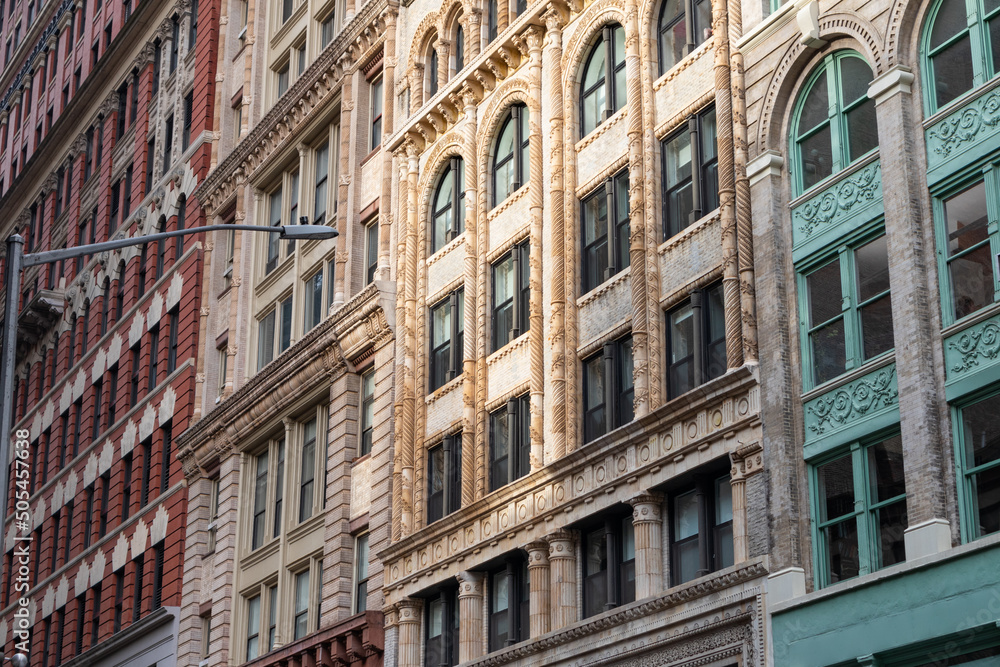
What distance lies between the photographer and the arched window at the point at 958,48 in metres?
24.6

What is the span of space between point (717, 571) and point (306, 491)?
20.2m

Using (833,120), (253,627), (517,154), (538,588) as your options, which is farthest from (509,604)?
(253,627)

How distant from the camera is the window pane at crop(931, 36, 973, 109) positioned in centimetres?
2520

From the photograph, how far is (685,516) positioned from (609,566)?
232 cm

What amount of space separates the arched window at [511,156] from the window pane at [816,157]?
1020 cm

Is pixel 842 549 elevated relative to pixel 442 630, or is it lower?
lower

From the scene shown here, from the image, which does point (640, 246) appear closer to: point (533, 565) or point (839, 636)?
point (533, 565)

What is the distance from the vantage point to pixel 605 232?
3372 cm

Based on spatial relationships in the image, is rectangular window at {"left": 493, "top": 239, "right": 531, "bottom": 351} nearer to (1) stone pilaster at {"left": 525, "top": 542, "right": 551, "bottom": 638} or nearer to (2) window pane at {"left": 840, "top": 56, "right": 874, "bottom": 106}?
(1) stone pilaster at {"left": 525, "top": 542, "right": 551, "bottom": 638}

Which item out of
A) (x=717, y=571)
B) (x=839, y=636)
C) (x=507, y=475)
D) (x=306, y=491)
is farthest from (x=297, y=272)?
(x=839, y=636)

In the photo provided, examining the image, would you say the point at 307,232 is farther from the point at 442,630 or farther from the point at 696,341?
the point at 442,630

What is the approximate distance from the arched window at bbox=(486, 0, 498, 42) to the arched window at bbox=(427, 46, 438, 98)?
8.96 feet

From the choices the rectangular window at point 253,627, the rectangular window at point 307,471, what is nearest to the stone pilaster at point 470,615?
the rectangular window at point 307,471

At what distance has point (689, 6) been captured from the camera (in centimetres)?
3228
